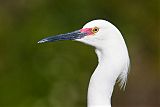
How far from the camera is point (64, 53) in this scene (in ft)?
24.9

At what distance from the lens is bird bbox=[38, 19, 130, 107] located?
3.46 meters

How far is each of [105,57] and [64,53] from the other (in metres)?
4.10

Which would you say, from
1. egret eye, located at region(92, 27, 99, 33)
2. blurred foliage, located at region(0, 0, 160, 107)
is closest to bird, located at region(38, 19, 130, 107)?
egret eye, located at region(92, 27, 99, 33)

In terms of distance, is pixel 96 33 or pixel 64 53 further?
pixel 64 53

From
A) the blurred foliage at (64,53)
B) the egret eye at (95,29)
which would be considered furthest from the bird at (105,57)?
the blurred foliage at (64,53)

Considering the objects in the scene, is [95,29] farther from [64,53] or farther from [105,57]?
[64,53]

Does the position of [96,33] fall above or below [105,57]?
above

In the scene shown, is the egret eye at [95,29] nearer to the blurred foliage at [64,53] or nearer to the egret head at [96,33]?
the egret head at [96,33]

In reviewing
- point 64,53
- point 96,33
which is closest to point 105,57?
point 96,33

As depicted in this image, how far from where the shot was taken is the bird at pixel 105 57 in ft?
11.4

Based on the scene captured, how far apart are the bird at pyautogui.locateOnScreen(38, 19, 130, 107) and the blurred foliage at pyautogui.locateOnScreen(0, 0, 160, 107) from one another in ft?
11.7

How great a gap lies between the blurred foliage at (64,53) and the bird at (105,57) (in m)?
3.57

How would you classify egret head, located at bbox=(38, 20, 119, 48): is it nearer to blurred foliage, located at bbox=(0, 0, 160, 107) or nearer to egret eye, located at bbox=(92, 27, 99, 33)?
egret eye, located at bbox=(92, 27, 99, 33)

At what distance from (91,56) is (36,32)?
0.74m
